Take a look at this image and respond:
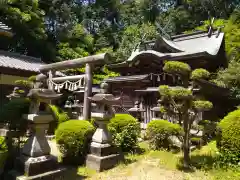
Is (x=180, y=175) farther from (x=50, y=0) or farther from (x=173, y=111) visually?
(x=50, y=0)

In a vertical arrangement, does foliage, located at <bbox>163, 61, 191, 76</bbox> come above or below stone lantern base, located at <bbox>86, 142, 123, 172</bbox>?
above

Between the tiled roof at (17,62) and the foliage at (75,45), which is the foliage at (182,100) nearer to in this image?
the tiled roof at (17,62)

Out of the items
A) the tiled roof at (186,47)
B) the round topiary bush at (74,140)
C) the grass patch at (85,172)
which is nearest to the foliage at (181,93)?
the round topiary bush at (74,140)

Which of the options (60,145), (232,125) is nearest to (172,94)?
(232,125)

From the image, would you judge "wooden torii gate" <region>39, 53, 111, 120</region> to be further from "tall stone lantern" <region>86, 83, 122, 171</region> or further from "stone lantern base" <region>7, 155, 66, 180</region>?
"stone lantern base" <region>7, 155, 66, 180</region>

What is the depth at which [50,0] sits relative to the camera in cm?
2583

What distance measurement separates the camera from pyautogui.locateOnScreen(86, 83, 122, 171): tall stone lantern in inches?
257

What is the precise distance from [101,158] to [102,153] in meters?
0.18

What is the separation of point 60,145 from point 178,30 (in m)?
28.1

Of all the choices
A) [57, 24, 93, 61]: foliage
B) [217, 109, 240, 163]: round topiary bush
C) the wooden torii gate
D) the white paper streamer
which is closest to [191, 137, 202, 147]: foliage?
[217, 109, 240, 163]: round topiary bush

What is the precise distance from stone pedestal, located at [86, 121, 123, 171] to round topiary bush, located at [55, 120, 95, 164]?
0.26 meters

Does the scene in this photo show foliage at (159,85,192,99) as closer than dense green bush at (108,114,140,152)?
Yes

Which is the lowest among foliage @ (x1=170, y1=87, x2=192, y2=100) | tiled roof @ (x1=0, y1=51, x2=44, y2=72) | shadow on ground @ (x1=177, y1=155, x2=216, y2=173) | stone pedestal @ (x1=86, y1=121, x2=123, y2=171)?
shadow on ground @ (x1=177, y1=155, x2=216, y2=173)

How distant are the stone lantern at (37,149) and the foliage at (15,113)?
33 centimetres
